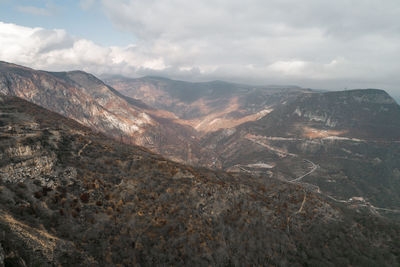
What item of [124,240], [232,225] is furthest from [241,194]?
[124,240]

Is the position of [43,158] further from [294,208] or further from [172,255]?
[294,208]

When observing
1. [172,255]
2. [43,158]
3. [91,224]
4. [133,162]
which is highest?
[43,158]

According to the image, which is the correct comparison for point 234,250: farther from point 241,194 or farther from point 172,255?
point 241,194

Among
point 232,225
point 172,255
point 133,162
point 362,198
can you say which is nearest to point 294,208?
point 232,225

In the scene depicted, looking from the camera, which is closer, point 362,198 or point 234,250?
point 234,250

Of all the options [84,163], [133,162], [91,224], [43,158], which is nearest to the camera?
[91,224]

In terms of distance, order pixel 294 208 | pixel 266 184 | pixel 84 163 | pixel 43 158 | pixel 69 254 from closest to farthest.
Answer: pixel 69 254
pixel 43 158
pixel 84 163
pixel 294 208
pixel 266 184

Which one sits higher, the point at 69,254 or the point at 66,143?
the point at 66,143
